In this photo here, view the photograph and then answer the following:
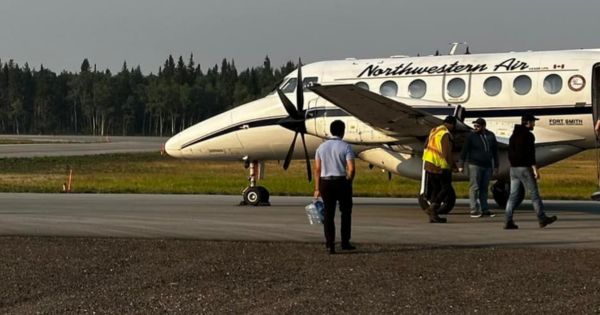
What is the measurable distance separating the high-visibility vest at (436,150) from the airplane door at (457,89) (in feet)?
8.60

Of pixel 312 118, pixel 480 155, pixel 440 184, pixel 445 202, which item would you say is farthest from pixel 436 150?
pixel 312 118

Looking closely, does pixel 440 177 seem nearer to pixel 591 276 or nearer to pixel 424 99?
pixel 424 99

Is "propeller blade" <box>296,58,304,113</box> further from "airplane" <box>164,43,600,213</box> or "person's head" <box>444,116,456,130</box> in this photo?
"person's head" <box>444,116,456,130</box>

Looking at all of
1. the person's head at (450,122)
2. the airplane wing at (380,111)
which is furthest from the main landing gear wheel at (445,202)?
the airplane wing at (380,111)

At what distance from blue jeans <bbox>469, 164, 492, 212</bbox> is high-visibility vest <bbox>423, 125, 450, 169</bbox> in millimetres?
1216

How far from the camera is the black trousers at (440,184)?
1617 cm

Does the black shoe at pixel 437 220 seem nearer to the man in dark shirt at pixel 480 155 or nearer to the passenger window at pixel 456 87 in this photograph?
the man in dark shirt at pixel 480 155

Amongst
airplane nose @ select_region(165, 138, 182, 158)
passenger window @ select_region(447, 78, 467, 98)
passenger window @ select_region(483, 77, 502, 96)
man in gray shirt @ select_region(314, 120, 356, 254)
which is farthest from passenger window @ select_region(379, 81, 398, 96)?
man in gray shirt @ select_region(314, 120, 356, 254)

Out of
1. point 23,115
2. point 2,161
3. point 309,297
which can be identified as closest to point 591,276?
point 309,297

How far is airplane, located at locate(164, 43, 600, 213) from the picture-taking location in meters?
17.8

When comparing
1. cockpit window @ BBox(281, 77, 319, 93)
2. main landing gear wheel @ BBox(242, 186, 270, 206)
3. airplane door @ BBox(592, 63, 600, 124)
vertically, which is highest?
cockpit window @ BBox(281, 77, 319, 93)

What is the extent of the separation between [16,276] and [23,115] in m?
159

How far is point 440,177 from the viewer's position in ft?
53.1

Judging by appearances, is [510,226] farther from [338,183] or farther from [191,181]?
[191,181]
